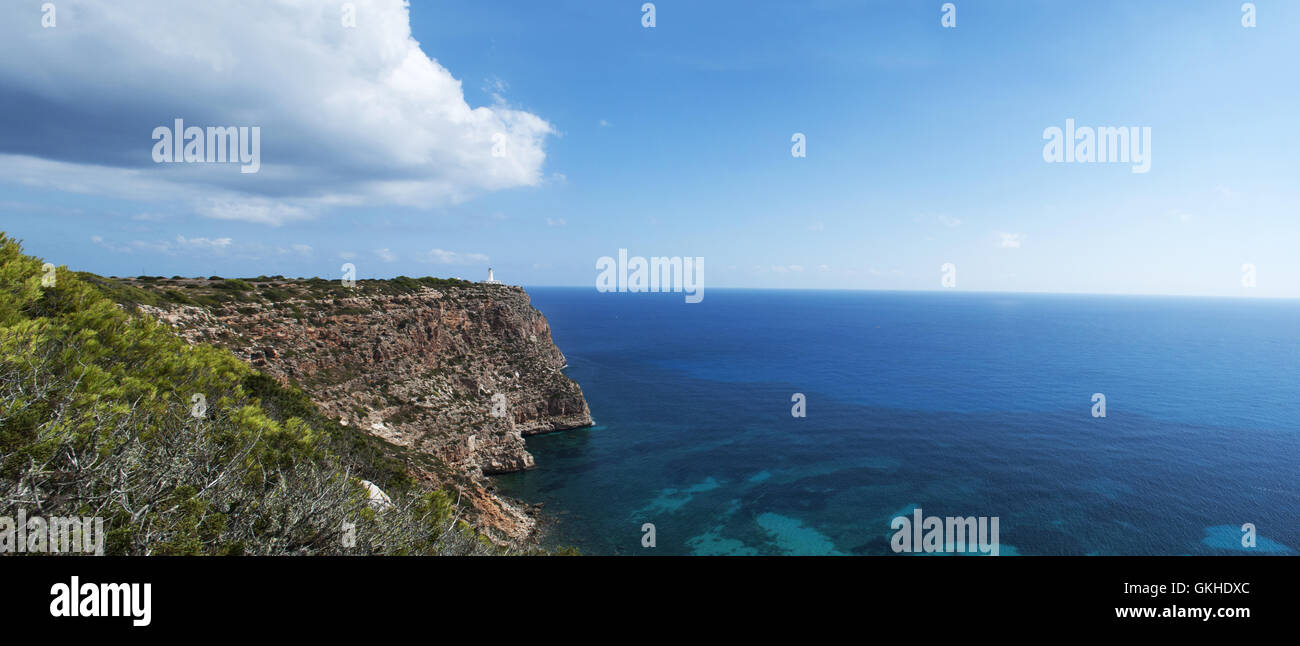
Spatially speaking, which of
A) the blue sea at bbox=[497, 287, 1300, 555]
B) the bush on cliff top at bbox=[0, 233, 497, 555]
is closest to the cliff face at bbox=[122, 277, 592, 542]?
the blue sea at bbox=[497, 287, 1300, 555]

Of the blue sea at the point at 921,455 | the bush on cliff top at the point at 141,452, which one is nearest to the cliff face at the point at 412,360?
the blue sea at the point at 921,455

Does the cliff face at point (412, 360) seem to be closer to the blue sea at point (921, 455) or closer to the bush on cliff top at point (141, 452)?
the blue sea at point (921, 455)

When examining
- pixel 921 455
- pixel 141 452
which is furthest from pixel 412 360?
pixel 921 455

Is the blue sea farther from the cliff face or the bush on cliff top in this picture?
the bush on cliff top

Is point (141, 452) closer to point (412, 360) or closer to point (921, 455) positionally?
point (412, 360)

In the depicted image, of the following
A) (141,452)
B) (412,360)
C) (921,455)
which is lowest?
(921,455)
